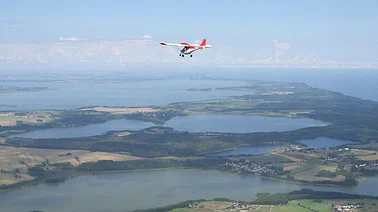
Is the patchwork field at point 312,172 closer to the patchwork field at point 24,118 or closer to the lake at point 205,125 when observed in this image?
the lake at point 205,125

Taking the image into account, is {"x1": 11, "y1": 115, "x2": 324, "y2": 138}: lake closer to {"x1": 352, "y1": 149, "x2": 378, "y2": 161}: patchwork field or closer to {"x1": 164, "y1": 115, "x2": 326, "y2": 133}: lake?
{"x1": 164, "y1": 115, "x2": 326, "y2": 133}: lake

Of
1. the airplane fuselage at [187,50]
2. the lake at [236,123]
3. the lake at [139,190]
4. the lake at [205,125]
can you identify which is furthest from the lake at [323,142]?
the airplane fuselage at [187,50]

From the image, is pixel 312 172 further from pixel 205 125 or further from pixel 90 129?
pixel 90 129

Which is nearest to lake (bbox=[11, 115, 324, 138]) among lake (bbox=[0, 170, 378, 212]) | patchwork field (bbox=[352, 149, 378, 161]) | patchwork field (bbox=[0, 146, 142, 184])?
patchwork field (bbox=[0, 146, 142, 184])

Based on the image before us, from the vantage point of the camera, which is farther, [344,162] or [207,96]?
[207,96]

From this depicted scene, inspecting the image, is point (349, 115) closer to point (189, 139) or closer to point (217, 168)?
point (189, 139)

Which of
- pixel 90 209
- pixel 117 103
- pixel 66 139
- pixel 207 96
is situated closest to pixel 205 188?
pixel 90 209
